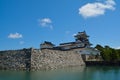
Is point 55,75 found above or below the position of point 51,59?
below

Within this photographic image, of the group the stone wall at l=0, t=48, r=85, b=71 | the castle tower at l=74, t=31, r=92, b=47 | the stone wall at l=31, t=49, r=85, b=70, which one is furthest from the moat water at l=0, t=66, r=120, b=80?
the castle tower at l=74, t=31, r=92, b=47

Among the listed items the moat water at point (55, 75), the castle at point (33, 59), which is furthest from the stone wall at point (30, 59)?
the moat water at point (55, 75)

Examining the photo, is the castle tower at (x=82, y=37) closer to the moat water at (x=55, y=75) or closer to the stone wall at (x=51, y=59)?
the stone wall at (x=51, y=59)

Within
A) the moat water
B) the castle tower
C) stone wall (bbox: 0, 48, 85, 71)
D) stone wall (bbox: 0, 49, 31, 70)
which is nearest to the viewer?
the moat water

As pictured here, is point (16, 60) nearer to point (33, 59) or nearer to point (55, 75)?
point (33, 59)

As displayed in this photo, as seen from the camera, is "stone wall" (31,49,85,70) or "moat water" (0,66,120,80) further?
"stone wall" (31,49,85,70)

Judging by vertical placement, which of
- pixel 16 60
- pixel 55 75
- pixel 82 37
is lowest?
pixel 55 75

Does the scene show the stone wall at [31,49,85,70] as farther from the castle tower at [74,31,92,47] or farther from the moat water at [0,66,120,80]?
the castle tower at [74,31,92,47]

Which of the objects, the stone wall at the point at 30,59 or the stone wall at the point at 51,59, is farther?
the stone wall at the point at 51,59

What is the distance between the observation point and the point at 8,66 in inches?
1312

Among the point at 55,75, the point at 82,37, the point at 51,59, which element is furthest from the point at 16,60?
the point at 82,37

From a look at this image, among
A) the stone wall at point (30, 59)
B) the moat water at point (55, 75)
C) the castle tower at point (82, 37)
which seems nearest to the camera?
the moat water at point (55, 75)

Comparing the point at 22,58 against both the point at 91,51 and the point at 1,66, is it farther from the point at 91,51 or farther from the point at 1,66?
the point at 91,51

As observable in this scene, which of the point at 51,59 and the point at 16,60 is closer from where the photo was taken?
the point at 16,60
